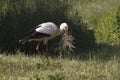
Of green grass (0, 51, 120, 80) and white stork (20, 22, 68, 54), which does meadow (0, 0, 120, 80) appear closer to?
green grass (0, 51, 120, 80)

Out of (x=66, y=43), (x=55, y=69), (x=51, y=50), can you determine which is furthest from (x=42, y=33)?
(x=55, y=69)

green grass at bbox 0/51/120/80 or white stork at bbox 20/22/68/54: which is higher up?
white stork at bbox 20/22/68/54

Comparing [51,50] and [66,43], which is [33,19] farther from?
[66,43]

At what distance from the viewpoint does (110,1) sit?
19.2m

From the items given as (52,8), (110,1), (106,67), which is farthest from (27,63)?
(110,1)

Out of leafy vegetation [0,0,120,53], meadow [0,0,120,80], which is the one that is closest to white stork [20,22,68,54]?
meadow [0,0,120,80]

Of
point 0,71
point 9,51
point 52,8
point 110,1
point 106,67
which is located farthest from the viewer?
point 110,1

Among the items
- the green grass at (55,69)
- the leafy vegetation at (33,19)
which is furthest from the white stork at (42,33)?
the leafy vegetation at (33,19)

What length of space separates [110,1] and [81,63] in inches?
436

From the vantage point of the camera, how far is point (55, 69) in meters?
7.95

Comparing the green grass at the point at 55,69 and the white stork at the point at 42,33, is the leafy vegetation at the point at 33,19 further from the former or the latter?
the green grass at the point at 55,69

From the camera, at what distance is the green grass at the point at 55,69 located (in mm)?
7045

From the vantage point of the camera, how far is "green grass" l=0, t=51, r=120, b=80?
23.1 ft

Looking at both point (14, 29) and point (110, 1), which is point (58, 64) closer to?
point (14, 29)
